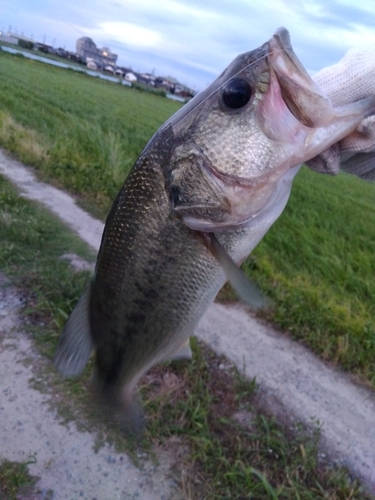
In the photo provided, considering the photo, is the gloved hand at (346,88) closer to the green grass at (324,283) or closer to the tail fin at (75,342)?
the tail fin at (75,342)

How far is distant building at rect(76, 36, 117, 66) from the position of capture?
327 feet

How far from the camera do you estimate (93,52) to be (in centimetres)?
10225


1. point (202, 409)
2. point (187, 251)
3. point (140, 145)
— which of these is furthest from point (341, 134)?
point (140, 145)

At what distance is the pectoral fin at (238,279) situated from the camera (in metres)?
1.70

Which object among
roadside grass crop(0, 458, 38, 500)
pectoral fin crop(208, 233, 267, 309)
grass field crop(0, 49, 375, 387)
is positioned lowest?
roadside grass crop(0, 458, 38, 500)

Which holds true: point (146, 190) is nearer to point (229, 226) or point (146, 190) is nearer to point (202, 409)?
point (229, 226)

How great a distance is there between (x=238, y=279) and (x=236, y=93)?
635 mm

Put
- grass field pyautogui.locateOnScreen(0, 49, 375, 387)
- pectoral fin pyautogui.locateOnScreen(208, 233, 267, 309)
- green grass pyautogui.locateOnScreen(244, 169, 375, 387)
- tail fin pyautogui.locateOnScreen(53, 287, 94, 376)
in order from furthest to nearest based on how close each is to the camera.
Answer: grass field pyautogui.locateOnScreen(0, 49, 375, 387) < green grass pyautogui.locateOnScreen(244, 169, 375, 387) < tail fin pyautogui.locateOnScreen(53, 287, 94, 376) < pectoral fin pyautogui.locateOnScreen(208, 233, 267, 309)

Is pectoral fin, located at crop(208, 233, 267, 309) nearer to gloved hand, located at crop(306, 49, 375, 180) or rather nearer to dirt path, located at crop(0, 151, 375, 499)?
gloved hand, located at crop(306, 49, 375, 180)

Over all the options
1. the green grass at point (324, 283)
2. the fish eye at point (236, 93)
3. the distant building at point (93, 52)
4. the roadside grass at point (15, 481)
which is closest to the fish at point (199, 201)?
the fish eye at point (236, 93)

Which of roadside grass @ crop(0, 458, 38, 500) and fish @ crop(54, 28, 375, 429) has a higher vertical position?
fish @ crop(54, 28, 375, 429)

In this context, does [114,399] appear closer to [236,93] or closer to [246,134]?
[246,134]

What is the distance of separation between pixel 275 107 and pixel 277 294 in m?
2.92

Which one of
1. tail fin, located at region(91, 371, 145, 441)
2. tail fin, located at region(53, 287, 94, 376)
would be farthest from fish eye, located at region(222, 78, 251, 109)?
tail fin, located at region(91, 371, 145, 441)
